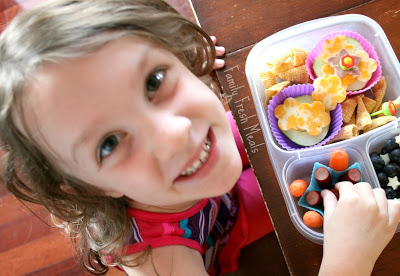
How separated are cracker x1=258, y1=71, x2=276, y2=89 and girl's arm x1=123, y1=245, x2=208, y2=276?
0.35 meters

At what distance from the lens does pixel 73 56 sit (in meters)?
0.38

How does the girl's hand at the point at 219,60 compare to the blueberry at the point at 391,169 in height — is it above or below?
above

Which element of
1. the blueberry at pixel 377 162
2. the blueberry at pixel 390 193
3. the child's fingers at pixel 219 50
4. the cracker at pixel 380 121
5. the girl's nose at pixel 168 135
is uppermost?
the girl's nose at pixel 168 135

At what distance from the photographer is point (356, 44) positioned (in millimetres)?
678

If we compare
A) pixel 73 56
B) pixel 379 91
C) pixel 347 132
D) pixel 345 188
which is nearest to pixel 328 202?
pixel 345 188

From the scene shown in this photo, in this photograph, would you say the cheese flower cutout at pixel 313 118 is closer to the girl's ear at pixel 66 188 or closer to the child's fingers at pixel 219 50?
the child's fingers at pixel 219 50

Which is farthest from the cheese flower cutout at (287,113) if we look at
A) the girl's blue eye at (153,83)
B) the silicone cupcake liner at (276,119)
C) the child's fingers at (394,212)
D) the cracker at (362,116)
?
the girl's blue eye at (153,83)

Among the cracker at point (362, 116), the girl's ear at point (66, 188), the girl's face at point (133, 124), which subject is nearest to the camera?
the girl's face at point (133, 124)

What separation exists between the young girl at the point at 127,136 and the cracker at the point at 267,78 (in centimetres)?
11

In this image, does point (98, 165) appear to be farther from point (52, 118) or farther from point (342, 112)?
point (342, 112)

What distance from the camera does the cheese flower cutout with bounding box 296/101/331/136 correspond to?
656mm

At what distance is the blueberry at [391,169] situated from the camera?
0.59 meters

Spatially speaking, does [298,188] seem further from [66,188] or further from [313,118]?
[66,188]

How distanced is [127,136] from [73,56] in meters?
0.11
